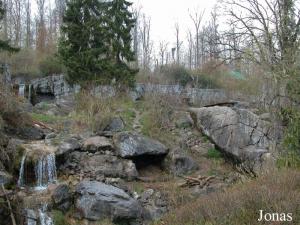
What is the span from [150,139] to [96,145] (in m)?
1.99

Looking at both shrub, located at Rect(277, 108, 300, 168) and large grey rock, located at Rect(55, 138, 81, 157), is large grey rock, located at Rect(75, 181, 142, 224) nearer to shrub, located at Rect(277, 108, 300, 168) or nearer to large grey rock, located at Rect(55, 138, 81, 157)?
large grey rock, located at Rect(55, 138, 81, 157)

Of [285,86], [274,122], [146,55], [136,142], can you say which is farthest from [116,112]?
[146,55]

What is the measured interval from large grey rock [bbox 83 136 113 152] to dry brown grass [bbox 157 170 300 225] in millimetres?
8397

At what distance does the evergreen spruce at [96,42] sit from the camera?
2250 centimetres

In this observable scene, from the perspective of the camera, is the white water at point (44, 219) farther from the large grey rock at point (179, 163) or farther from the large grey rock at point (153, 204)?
the large grey rock at point (179, 163)

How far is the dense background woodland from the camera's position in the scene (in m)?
9.55

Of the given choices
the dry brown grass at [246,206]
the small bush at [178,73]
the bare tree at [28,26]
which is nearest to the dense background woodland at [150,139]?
the dry brown grass at [246,206]

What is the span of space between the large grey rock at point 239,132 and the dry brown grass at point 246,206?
29.6 feet

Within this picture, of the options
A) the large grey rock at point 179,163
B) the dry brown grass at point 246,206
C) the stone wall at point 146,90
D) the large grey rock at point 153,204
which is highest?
the stone wall at point 146,90

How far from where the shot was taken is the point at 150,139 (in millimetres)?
16297

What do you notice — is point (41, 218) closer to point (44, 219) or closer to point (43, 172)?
point (44, 219)

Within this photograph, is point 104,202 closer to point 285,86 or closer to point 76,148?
point 76,148

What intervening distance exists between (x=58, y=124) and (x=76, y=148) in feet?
10.9

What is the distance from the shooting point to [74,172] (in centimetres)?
1459
